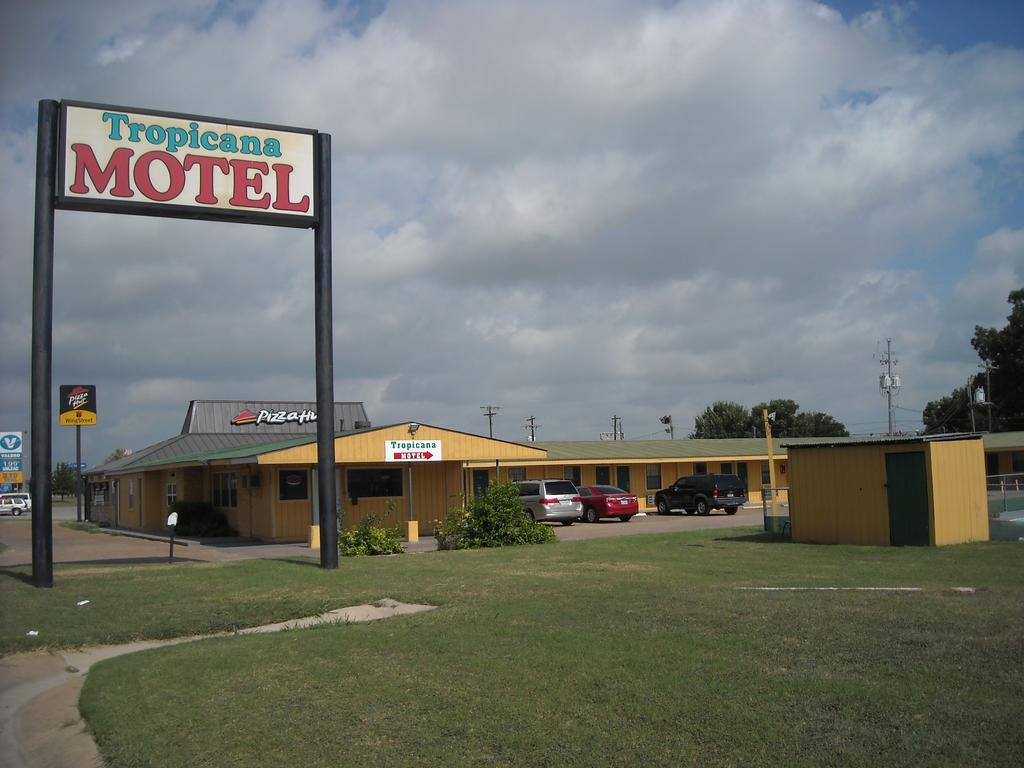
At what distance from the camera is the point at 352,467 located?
28359mm

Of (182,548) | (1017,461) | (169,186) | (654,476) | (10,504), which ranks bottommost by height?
(10,504)

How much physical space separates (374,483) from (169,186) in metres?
14.4

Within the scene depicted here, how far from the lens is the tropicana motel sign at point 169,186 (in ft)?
49.4

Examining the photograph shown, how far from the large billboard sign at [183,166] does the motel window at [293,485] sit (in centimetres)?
1191

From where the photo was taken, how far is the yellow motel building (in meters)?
26.8

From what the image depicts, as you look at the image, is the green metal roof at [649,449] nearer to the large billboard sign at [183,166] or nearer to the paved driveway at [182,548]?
the paved driveway at [182,548]

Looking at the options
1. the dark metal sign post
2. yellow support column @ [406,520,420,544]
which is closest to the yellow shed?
yellow support column @ [406,520,420,544]

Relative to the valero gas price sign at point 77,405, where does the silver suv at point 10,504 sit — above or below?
below

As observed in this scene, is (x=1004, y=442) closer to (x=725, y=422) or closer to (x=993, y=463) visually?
(x=993, y=463)

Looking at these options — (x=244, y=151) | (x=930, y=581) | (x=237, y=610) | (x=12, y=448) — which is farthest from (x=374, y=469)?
(x=930, y=581)

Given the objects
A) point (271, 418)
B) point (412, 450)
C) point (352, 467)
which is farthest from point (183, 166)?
point (271, 418)

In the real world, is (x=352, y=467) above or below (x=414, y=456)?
below

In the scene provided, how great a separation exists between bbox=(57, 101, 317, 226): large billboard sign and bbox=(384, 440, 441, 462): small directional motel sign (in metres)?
10.3

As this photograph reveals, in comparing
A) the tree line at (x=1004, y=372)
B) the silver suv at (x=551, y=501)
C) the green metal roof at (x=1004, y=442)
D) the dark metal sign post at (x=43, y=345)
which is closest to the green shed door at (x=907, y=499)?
the silver suv at (x=551, y=501)
